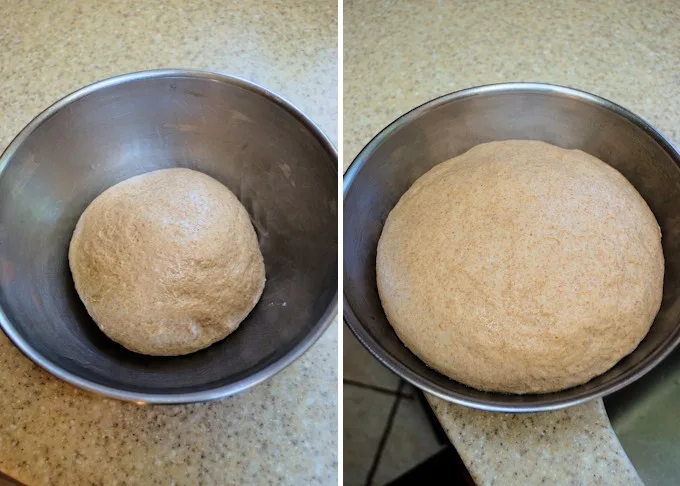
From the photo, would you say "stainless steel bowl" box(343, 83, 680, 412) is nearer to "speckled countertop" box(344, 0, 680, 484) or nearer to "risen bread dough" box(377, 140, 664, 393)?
"risen bread dough" box(377, 140, 664, 393)

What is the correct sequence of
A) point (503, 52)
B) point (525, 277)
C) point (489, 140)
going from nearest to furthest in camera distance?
1. point (525, 277)
2. point (489, 140)
3. point (503, 52)

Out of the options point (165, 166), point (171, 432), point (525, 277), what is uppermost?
point (525, 277)

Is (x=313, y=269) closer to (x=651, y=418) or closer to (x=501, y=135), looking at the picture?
(x=501, y=135)

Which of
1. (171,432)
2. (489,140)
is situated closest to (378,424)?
(171,432)

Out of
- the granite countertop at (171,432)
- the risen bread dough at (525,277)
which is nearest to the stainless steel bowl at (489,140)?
the risen bread dough at (525,277)

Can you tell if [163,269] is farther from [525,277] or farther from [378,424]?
[525,277]

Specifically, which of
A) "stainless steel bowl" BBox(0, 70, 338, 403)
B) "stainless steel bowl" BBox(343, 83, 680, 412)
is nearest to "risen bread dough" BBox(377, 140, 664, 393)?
"stainless steel bowl" BBox(343, 83, 680, 412)

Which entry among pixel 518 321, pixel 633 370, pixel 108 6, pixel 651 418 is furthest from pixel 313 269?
pixel 108 6
